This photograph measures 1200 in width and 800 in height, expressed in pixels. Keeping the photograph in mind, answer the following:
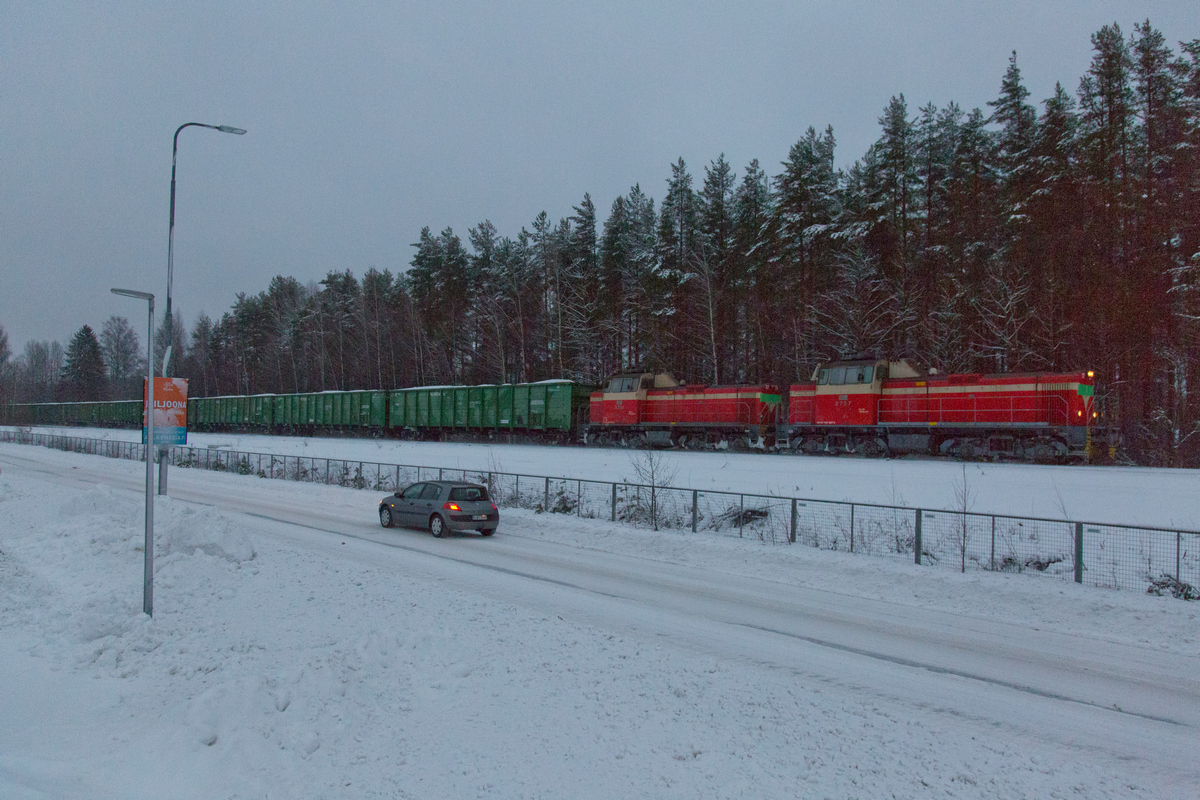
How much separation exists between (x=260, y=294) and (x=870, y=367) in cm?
8791

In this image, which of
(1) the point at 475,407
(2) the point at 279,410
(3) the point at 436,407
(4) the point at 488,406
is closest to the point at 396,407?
(3) the point at 436,407

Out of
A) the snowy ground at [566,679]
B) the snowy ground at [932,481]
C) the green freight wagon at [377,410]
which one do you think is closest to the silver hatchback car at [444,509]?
the snowy ground at [566,679]

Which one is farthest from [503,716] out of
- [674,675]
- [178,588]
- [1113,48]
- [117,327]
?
[117,327]

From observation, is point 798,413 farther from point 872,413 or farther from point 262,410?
point 262,410

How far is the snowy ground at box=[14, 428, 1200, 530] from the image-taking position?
1538 centimetres

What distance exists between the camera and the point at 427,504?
56.7 feet

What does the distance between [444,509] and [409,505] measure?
1444mm

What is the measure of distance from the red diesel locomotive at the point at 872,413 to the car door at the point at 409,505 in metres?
17.2

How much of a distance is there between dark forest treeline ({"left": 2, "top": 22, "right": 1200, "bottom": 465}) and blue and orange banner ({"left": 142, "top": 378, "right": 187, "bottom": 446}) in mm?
29578

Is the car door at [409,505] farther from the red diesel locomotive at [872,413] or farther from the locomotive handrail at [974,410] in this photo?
the locomotive handrail at [974,410]

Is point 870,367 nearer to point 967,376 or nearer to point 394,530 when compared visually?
point 967,376

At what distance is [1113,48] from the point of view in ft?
105

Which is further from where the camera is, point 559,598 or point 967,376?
point 967,376

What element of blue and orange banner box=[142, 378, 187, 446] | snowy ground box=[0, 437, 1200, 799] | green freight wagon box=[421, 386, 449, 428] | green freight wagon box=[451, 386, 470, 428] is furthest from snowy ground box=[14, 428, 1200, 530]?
green freight wagon box=[421, 386, 449, 428]
